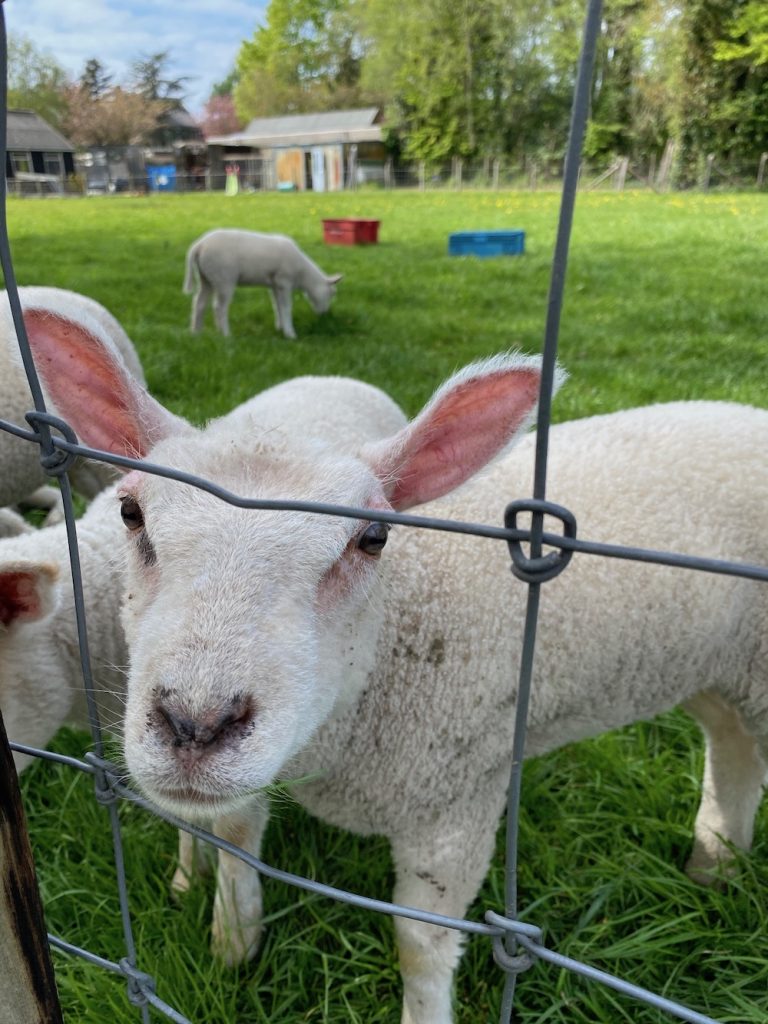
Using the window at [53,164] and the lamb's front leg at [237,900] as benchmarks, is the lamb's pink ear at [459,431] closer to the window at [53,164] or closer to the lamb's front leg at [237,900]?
the lamb's front leg at [237,900]

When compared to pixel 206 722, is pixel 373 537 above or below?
above

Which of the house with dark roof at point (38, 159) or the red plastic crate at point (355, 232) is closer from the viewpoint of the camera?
the red plastic crate at point (355, 232)

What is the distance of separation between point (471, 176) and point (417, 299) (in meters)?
35.6

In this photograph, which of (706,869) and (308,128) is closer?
(706,869)

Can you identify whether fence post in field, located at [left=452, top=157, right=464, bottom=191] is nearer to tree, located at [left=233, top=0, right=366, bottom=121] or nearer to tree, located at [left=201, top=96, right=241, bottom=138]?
tree, located at [left=233, top=0, right=366, bottom=121]

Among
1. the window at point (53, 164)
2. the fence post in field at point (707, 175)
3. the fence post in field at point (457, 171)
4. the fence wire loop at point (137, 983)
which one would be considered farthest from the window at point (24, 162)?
the fence wire loop at point (137, 983)

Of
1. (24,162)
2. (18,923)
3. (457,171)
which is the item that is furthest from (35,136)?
(18,923)

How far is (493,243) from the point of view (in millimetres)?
11109

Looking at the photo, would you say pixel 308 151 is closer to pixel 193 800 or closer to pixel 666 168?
pixel 666 168

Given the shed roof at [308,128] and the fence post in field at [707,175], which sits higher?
the shed roof at [308,128]

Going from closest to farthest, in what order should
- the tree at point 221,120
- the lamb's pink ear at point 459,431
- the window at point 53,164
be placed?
the lamb's pink ear at point 459,431 < the window at point 53,164 < the tree at point 221,120

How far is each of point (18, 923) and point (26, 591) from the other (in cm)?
68

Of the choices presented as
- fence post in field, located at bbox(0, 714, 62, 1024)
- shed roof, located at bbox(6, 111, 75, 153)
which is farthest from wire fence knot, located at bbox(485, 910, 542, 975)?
shed roof, located at bbox(6, 111, 75, 153)

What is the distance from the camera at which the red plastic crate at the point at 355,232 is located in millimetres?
13117
